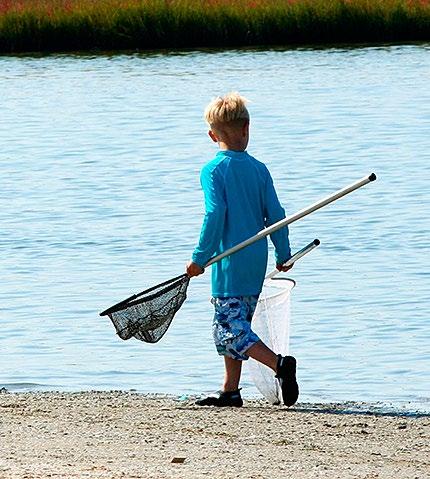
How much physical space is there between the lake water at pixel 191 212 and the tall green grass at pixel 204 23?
4.21 feet

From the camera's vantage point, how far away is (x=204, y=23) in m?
30.5

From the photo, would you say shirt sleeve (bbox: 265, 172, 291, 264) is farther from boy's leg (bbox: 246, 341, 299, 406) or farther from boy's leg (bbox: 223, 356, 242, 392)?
boy's leg (bbox: 223, 356, 242, 392)

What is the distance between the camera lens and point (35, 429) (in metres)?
6.44

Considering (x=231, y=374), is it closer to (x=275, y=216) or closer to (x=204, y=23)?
(x=275, y=216)

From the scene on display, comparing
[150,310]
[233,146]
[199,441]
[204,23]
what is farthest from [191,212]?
[204,23]

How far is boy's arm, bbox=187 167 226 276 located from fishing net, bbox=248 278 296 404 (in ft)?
1.51

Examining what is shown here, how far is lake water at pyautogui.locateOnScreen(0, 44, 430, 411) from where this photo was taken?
28.0 ft

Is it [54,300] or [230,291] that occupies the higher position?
[230,291]

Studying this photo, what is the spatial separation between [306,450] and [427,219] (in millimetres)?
7117

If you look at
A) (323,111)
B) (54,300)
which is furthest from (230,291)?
(323,111)

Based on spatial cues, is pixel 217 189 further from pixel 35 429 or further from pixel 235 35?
pixel 235 35

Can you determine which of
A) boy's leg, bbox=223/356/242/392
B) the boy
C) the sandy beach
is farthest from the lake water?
the sandy beach

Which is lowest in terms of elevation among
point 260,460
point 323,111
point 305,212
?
point 323,111

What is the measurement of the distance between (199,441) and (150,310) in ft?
3.61
